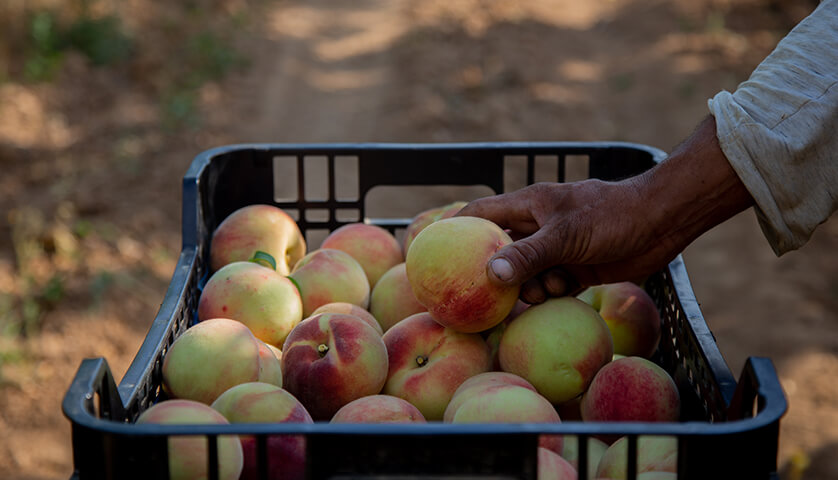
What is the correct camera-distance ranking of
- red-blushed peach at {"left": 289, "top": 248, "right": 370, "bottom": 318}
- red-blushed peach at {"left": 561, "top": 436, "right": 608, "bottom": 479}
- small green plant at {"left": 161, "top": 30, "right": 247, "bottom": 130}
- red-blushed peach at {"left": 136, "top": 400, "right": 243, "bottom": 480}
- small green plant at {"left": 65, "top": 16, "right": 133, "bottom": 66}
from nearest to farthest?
1. red-blushed peach at {"left": 136, "top": 400, "right": 243, "bottom": 480}
2. red-blushed peach at {"left": 561, "top": 436, "right": 608, "bottom": 479}
3. red-blushed peach at {"left": 289, "top": 248, "right": 370, "bottom": 318}
4. small green plant at {"left": 161, "top": 30, "right": 247, "bottom": 130}
5. small green plant at {"left": 65, "top": 16, "right": 133, "bottom": 66}

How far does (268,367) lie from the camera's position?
5.03 feet

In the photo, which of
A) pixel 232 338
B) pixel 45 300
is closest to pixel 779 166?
pixel 232 338

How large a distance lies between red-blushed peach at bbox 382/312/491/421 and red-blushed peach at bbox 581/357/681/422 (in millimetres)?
239

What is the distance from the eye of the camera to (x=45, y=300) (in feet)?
12.4

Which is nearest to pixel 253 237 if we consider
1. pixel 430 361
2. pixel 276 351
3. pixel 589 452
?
pixel 276 351

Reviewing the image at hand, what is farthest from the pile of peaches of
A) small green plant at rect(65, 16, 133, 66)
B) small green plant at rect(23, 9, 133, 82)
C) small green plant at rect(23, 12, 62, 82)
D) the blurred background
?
small green plant at rect(65, 16, 133, 66)

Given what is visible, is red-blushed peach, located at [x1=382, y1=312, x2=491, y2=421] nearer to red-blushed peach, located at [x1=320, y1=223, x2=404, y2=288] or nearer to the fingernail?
the fingernail

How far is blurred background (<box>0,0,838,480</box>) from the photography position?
3.59m

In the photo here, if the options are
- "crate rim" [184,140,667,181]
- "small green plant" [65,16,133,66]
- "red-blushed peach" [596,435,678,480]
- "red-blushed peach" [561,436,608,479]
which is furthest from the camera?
"small green plant" [65,16,133,66]

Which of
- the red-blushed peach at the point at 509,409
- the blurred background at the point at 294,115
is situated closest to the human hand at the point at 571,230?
the red-blushed peach at the point at 509,409

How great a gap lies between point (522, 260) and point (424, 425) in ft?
1.92

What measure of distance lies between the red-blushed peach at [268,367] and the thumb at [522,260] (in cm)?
43

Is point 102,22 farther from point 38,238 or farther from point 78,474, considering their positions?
point 78,474

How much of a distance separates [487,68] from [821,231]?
300 centimetres
